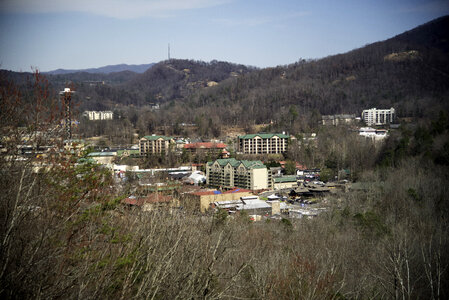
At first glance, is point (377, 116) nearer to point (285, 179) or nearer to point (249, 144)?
point (249, 144)

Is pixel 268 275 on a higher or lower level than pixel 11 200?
lower

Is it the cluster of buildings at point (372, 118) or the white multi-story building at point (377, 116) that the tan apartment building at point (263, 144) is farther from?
the white multi-story building at point (377, 116)

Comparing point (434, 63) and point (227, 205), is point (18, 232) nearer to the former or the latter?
Result: point (227, 205)

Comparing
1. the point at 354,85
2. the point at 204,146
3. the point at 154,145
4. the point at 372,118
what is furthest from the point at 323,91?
the point at 154,145

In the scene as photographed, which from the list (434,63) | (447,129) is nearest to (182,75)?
(434,63)

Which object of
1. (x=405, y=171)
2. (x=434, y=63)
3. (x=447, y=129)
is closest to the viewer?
(x=405, y=171)

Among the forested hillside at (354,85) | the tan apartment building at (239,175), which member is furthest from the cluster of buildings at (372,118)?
the tan apartment building at (239,175)

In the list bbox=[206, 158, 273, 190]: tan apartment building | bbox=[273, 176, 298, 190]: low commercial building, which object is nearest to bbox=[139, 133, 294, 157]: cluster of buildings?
bbox=[206, 158, 273, 190]: tan apartment building
